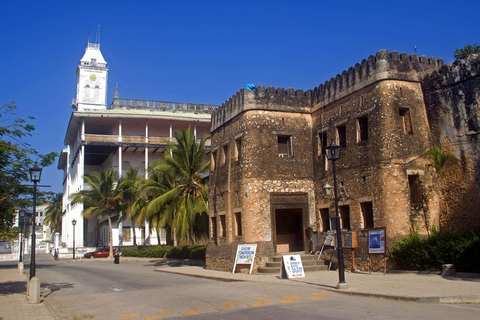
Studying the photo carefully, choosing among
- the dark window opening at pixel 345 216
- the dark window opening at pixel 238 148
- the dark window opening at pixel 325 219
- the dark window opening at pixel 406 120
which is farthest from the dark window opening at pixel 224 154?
the dark window opening at pixel 406 120

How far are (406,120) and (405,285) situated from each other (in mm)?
6921

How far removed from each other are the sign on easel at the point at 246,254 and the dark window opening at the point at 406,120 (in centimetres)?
756

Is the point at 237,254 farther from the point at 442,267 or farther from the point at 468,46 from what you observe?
the point at 468,46

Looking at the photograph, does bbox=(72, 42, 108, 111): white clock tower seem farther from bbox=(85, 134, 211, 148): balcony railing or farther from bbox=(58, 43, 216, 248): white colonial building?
bbox=(85, 134, 211, 148): balcony railing

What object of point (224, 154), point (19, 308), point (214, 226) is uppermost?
point (224, 154)

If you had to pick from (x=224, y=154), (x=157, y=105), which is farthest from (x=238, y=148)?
(x=157, y=105)

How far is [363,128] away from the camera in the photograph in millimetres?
18266

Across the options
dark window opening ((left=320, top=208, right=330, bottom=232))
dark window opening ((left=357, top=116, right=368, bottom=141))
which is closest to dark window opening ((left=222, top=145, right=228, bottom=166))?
dark window opening ((left=320, top=208, right=330, bottom=232))

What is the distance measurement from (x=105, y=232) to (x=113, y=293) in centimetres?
3927

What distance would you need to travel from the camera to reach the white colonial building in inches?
1905

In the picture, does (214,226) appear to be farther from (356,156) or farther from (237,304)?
(237,304)

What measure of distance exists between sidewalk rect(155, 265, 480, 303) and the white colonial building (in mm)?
33241

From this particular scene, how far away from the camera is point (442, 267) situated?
Result: 14.3 metres

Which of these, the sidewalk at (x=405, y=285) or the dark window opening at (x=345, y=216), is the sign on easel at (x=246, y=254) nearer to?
the sidewalk at (x=405, y=285)
